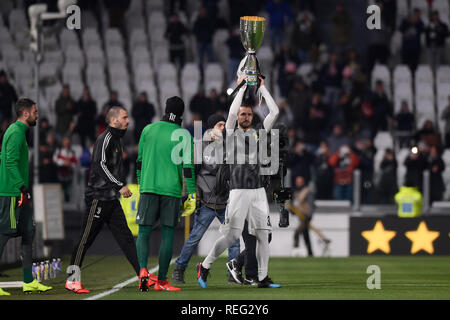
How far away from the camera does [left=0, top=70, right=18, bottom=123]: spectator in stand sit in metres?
23.3

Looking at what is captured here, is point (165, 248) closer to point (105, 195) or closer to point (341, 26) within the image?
point (105, 195)

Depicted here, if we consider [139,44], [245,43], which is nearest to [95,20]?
[139,44]

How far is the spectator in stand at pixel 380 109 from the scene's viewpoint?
2398cm

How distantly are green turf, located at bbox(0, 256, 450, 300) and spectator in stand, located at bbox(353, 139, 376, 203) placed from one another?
7.04ft

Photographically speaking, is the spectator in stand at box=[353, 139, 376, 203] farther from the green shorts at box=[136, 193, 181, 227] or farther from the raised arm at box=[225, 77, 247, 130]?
the green shorts at box=[136, 193, 181, 227]

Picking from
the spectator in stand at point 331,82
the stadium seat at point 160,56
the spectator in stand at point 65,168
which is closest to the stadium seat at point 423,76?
the spectator in stand at point 331,82

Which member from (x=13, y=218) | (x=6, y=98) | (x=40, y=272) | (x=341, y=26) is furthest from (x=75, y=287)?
(x=341, y=26)

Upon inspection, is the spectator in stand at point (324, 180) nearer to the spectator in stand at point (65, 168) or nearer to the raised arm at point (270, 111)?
the spectator in stand at point (65, 168)

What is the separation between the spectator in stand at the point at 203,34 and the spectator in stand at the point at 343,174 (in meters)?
7.09

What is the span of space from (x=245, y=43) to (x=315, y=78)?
1336 cm

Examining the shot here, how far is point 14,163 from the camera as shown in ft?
35.9

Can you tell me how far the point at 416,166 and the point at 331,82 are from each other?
497cm

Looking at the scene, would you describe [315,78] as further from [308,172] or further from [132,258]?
[132,258]
